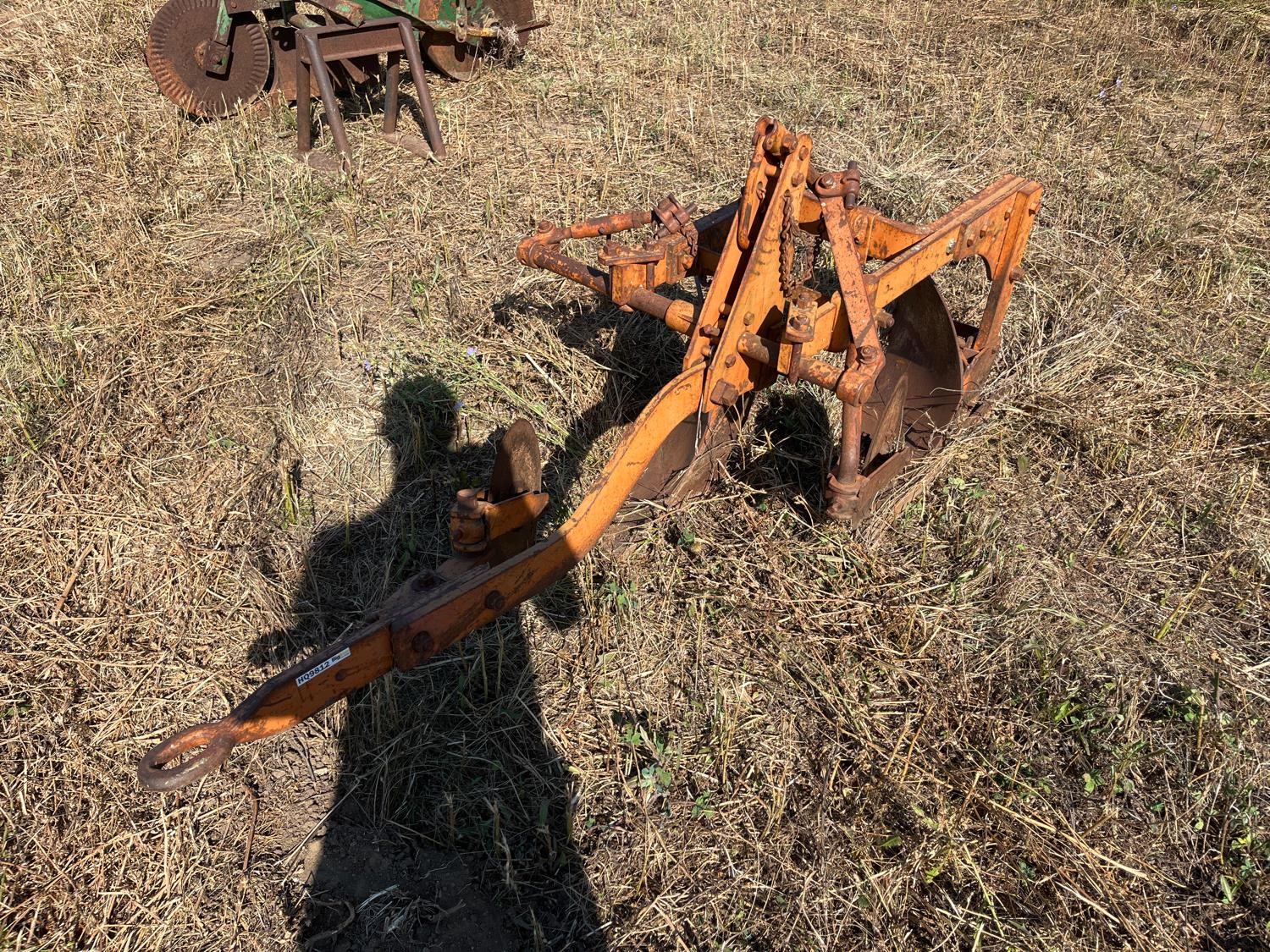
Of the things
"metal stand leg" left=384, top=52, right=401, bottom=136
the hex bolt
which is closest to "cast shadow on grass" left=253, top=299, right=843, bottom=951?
the hex bolt

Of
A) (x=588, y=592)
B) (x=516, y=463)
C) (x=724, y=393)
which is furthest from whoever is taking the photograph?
(x=588, y=592)

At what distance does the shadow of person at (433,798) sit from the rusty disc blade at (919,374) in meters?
1.93

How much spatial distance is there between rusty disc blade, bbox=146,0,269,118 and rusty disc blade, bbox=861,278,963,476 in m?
4.78

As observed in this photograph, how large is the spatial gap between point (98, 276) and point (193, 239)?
23.6 inches

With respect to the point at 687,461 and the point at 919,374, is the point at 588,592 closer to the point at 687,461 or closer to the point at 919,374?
the point at 687,461

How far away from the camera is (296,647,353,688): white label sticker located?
2227mm

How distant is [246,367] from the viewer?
14.6 ft

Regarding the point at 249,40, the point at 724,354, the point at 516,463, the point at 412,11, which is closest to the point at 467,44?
the point at 412,11

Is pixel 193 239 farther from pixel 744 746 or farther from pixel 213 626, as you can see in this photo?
pixel 744 746

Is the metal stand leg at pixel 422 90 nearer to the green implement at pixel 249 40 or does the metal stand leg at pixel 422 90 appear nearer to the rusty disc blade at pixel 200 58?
the green implement at pixel 249 40

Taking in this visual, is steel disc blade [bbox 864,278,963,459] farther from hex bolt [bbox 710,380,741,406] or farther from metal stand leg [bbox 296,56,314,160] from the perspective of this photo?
metal stand leg [bbox 296,56,314,160]

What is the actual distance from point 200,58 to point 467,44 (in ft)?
6.30

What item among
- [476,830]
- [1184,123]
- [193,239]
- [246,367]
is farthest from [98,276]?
[1184,123]

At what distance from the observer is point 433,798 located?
123 inches
